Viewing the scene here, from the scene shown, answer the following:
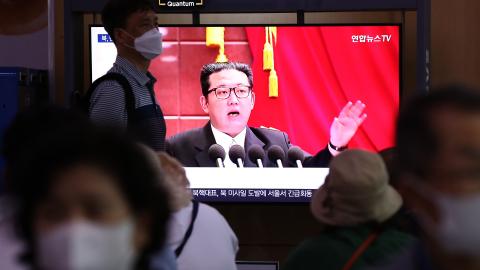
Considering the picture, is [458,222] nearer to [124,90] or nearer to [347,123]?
[124,90]

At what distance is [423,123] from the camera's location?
5.92 ft

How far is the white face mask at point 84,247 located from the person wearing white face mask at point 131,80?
2.39 m

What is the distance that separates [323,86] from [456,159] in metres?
4.73

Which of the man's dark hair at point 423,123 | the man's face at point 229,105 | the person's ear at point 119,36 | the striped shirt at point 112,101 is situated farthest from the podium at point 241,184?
the man's dark hair at point 423,123

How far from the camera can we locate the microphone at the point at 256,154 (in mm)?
6391

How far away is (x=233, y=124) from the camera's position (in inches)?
254

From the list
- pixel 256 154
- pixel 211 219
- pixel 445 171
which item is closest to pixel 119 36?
pixel 211 219

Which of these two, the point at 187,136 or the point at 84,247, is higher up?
the point at 84,247

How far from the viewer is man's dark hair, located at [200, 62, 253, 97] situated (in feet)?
21.1

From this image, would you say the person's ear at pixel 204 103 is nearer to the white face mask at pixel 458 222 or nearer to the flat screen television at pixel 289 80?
the flat screen television at pixel 289 80

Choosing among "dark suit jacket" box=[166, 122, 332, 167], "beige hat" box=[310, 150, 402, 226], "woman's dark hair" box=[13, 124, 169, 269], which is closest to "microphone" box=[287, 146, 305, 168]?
"dark suit jacket" box=[166, 122, 332, 167]

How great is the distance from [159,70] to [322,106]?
1.06 metres

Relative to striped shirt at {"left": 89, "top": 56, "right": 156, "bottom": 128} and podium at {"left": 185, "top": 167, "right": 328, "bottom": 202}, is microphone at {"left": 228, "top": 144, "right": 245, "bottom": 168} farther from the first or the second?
striped shirt at {"left": 89, "top": 56, "right": 156, "bottom": 128}

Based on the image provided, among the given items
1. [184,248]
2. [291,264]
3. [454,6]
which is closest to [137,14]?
[184,248]
